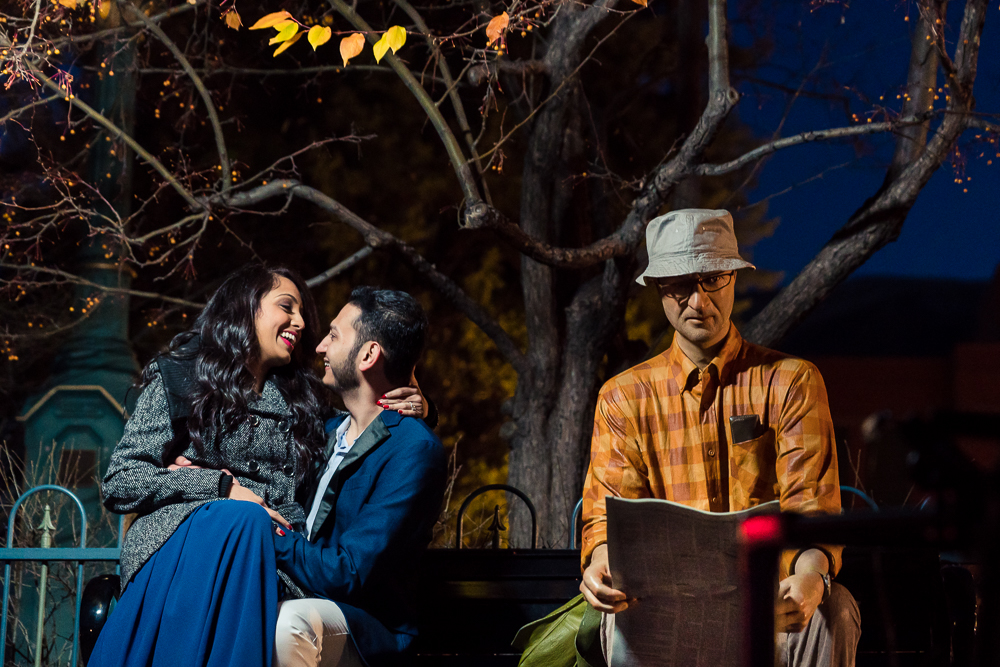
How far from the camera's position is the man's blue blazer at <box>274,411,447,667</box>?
276cm

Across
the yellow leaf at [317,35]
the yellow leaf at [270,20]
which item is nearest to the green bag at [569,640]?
the yellow leaf at [317,35]

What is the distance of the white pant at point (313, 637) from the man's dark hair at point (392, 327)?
2.69 ft

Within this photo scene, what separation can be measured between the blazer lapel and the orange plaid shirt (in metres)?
0.70

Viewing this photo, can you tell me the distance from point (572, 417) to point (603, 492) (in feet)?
12.5

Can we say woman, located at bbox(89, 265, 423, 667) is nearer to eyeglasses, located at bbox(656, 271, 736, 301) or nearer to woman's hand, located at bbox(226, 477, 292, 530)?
woman's hand, located at bbox(226, 477, 292, 530)

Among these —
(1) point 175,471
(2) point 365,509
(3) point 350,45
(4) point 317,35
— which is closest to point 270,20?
(4) point 317,35

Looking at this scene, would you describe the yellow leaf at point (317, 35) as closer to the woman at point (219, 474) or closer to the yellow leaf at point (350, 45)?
the yellow leaf at point (350, 45)

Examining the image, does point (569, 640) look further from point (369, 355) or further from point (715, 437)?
point (369, 355)

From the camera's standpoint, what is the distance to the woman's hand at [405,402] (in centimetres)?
312

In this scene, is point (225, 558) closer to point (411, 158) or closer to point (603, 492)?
point (603, 492)

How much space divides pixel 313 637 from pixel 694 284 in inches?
58.8

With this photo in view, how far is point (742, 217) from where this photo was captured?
1005 centimetres

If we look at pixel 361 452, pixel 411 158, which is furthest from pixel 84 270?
pixel 361 452

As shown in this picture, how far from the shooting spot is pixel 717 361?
272 centimetres
